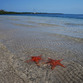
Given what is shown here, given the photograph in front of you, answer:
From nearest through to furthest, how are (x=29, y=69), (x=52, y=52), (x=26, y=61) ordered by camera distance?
(x=29, y=69) < (x=26, y=61) < (x=52, y=52)

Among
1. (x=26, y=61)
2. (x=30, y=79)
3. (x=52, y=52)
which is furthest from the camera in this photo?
(x=52, y=52)

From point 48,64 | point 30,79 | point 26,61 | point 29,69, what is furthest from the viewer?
point 26,61

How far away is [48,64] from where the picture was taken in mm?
2723

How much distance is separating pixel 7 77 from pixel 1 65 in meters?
0.58

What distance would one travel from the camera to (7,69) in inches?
98.0

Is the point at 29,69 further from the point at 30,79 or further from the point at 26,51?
the point at 26,51

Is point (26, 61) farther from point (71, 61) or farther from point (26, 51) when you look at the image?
point (71, 61)

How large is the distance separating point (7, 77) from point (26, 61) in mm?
833

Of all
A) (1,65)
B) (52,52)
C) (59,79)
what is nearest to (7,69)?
(1,65)

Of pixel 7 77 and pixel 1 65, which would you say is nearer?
pixel 7 77

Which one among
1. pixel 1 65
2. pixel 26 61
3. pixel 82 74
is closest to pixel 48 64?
pixel 26 61

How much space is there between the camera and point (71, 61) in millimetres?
2984

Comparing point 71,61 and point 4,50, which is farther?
point 4,50

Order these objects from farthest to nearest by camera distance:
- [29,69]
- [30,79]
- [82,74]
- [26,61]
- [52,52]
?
[52,52] → [26,61] → [29,69] → [82,74] → [30,79]
